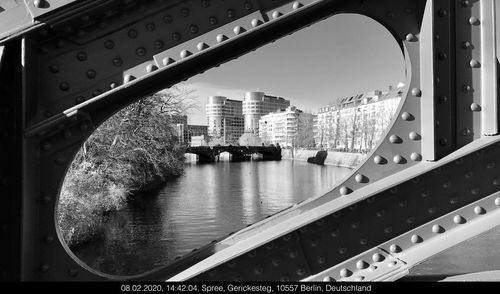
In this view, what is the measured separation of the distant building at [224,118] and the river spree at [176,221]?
8324 centimetres

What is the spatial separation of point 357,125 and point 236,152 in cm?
2642

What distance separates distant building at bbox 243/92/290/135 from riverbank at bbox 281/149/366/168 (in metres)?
49.2

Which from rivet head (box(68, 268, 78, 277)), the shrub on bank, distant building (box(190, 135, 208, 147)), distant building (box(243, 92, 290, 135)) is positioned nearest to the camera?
rivet head (box(68, 268, 78, 277))

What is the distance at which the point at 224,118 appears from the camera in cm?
12494

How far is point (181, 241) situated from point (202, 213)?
5.83m

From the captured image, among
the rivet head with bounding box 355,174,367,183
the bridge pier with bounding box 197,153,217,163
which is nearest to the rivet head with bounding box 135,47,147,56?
the rivet head with bounding box 355,174,367,183

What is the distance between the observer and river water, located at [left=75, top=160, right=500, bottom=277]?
9180mm

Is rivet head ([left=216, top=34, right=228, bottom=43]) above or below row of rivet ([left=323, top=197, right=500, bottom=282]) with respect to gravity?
above

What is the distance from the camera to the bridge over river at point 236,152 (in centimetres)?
7579

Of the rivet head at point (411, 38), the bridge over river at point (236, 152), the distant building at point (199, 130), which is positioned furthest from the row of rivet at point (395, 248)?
the distant building at point (199, 130)

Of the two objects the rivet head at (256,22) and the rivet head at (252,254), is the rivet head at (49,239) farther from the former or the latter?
the rivet head at (256,22)

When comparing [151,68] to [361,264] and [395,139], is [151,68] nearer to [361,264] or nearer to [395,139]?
[395,139]

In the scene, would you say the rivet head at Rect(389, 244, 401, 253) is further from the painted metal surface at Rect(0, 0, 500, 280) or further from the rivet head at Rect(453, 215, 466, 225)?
the rivet head at Rect(453, 215, 466, 225)

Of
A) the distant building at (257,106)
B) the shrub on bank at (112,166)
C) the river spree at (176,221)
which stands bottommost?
the river spree at (176,221)
